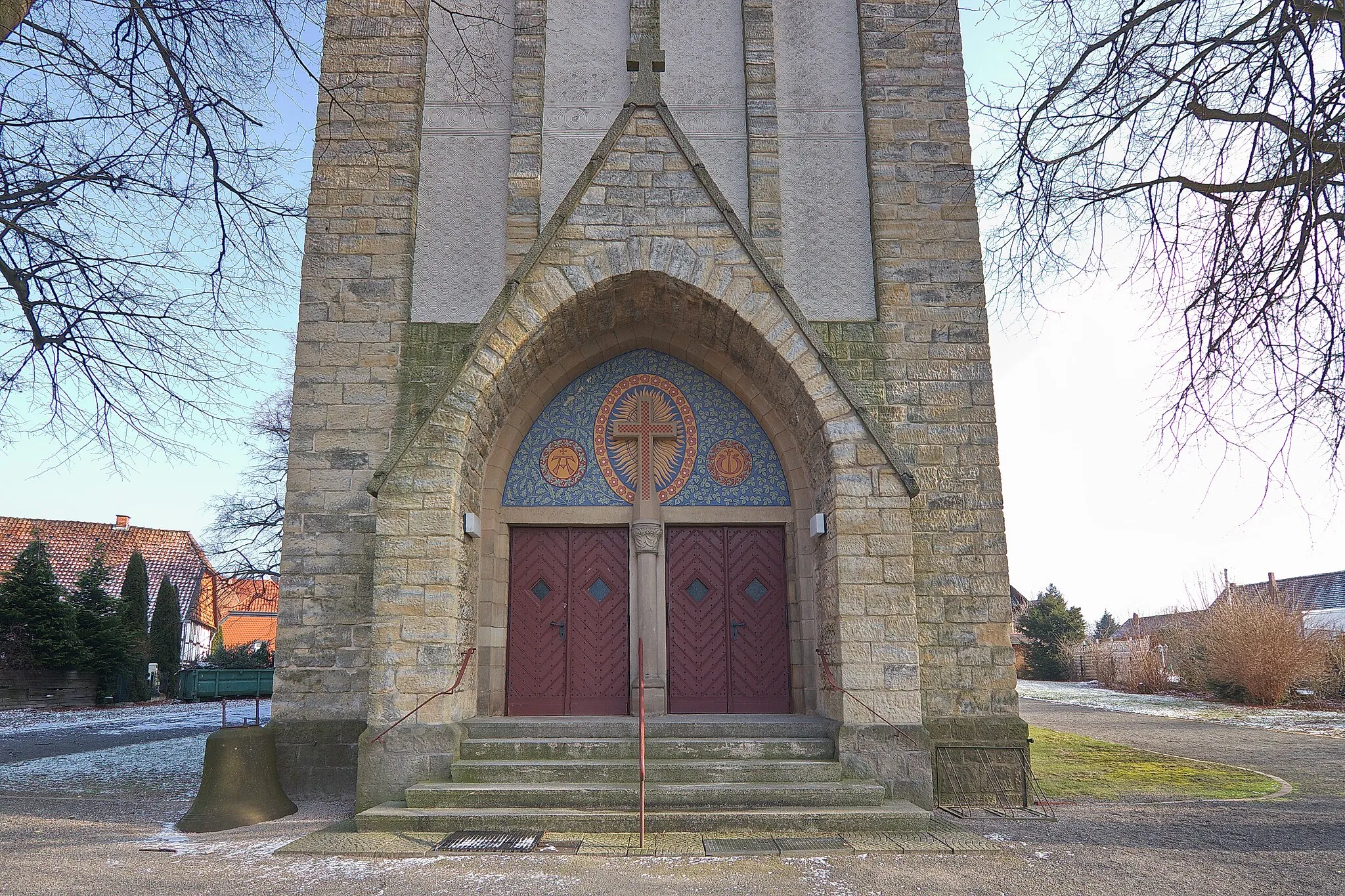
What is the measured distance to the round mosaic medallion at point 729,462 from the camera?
8.77 m

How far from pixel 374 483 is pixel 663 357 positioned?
10.6 feet

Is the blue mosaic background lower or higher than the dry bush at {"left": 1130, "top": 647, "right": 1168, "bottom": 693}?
higher

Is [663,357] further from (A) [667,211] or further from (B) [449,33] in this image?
(B) [449,33]

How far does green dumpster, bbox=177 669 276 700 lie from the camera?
74.9ft

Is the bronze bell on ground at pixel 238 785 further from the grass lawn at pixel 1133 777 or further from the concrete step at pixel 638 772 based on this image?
the grass lawn at pixel 1133 777

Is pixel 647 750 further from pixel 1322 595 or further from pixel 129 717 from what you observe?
pixel 1322 595

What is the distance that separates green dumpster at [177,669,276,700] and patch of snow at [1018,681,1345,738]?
2027 centimetres

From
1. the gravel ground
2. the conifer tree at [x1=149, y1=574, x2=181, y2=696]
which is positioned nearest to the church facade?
the gravel ground

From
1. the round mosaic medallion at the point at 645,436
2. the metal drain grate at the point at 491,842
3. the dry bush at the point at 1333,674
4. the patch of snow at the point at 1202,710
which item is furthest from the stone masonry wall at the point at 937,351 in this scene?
the dry bush at the point at 1333,674

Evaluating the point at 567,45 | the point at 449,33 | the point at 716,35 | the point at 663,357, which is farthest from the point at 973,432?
the point at 449,33

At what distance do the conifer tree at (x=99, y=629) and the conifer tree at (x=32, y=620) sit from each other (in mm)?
577

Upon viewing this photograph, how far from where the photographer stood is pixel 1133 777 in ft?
29.2

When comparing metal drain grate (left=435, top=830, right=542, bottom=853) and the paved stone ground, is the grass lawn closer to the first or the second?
the paved stone ground

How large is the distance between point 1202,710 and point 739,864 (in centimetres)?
1657
